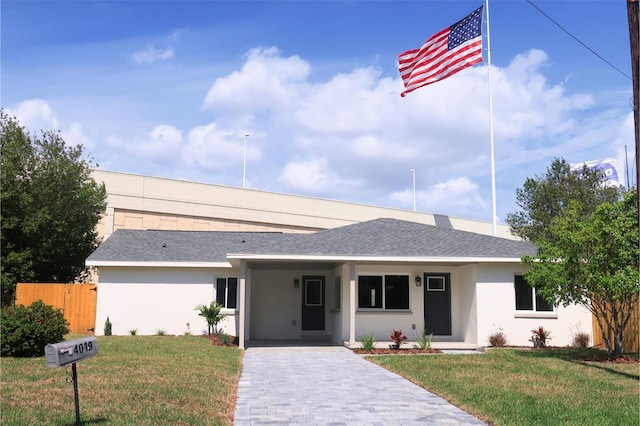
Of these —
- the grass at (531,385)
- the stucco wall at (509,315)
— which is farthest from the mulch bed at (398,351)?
the stucco wall at (509,315)

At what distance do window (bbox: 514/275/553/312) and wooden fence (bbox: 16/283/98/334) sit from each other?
16.2 metres

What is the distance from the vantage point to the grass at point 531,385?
887 cm

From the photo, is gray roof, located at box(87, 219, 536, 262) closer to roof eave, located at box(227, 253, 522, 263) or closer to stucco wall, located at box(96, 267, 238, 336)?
roof eave, located at box(227, 253, 522, 263)

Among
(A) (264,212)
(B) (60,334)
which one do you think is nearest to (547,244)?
(B) (60,334)

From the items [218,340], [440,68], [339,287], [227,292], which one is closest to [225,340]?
[218,340]

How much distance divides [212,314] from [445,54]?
12.5m

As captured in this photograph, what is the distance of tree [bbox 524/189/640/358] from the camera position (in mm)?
14500

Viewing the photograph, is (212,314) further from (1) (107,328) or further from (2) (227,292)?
(1) (107,328)

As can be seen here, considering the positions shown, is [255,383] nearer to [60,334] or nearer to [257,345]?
[60,334]

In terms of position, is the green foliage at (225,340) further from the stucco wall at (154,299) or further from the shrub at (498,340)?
the shrub at (498,340)

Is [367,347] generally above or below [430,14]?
below

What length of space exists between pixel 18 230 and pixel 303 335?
16.4 metres

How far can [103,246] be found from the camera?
82.0 ft

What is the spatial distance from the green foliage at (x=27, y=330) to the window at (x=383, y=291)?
387 inches
